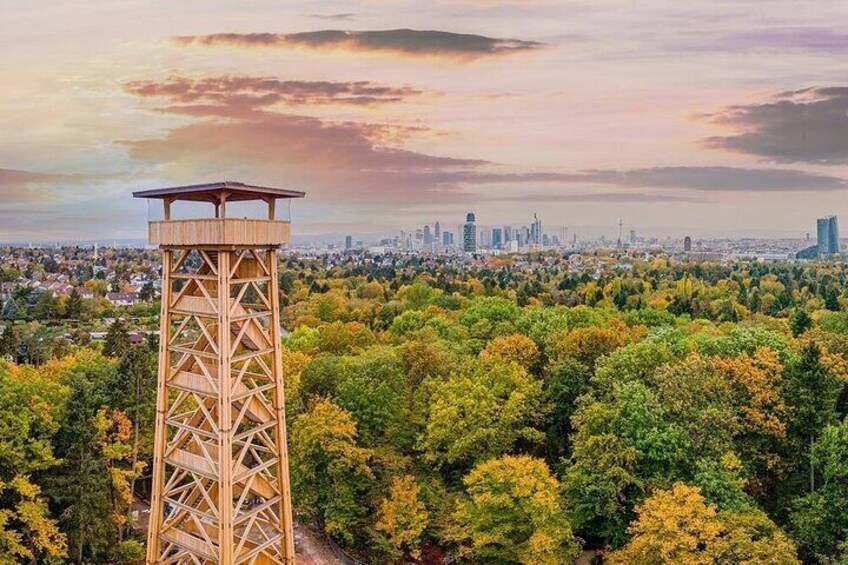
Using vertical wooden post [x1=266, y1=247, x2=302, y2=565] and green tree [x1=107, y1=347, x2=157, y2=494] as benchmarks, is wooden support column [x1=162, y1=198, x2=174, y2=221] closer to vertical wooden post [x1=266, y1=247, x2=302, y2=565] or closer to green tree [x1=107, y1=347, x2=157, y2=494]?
vertical wooden post [x1=266, y1=247, x2=302, y2=565]

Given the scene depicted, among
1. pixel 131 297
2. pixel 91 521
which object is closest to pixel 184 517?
pixel 91 521

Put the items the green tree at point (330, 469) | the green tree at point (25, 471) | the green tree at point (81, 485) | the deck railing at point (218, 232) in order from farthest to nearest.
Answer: the green tree at point (330, 469) < the green tree at point (81, 485) < the green tree at point (25, 471) < the deck railing at point (218, 232)

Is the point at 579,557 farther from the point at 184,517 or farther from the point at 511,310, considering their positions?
the point at 511,310

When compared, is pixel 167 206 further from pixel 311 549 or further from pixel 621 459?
pixel 621 459

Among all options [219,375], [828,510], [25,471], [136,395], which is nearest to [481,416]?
[828,510]

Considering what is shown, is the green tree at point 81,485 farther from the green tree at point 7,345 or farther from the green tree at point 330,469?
the green tree at point 7,345

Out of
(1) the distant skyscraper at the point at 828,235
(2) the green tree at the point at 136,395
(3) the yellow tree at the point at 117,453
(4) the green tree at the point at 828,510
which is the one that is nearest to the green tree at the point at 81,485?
(3) the yellow tree at the point at 117,453
